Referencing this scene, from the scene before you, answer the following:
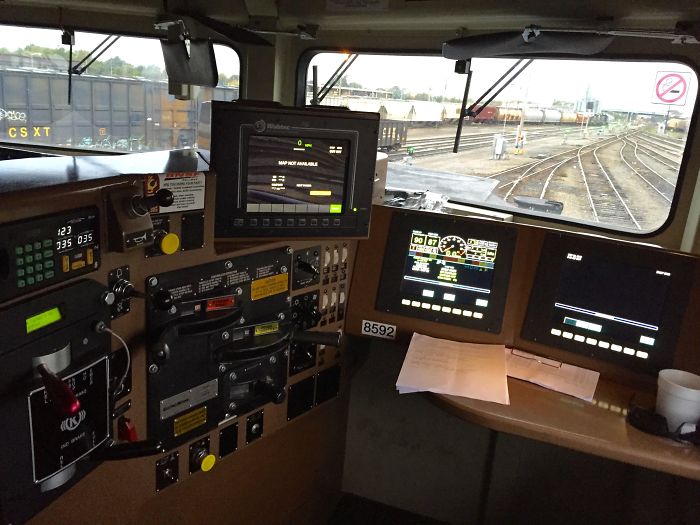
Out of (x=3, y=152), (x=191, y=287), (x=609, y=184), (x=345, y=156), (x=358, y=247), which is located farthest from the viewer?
(x=609, y=184)

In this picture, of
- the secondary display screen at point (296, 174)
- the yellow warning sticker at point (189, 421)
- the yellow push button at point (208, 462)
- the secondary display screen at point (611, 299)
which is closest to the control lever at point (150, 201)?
the secondary display screen at point (296, 174)

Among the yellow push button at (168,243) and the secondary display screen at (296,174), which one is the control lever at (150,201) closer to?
the yellow push button at (168,243)

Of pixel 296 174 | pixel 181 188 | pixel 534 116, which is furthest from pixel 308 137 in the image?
pixel 534 116

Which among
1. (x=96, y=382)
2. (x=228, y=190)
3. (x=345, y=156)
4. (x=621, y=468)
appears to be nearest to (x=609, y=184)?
(x=621, y=468)

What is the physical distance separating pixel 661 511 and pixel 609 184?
165cm

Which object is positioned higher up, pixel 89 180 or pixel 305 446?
pixel 89 180

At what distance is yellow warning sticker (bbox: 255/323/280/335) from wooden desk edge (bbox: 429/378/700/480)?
473 mm

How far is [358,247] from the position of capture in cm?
194

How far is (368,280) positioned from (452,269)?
29 centimetres

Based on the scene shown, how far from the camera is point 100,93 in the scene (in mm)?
4078

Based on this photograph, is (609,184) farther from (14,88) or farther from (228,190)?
(14,88)

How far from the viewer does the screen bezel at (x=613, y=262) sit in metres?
1.64

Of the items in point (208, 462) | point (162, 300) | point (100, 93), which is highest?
point (100, 93)

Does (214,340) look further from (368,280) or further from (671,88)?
(671,88)
